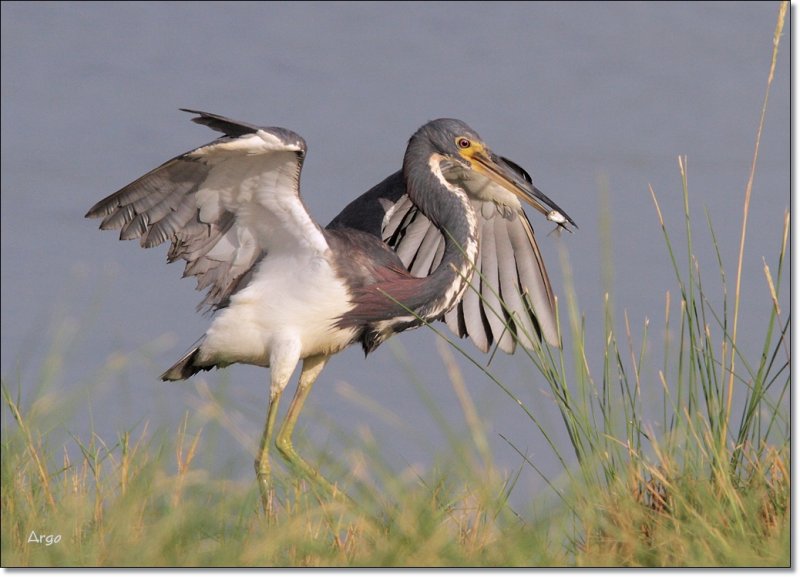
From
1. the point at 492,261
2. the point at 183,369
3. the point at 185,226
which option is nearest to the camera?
the point at 185,226

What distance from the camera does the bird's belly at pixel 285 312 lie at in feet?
15.9

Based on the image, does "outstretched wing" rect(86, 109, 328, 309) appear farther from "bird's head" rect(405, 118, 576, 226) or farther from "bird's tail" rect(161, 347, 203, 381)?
"bird's head" rect(405, 118, 576, 226)

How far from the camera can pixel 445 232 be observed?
16.1 feet

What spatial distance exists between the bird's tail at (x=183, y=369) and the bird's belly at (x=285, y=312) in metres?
0.27

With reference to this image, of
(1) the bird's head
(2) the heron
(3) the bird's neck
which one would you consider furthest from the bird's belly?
(1) the bird's head

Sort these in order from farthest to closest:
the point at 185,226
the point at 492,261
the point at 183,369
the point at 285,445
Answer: the point at 492,261 < the point at 183,369 < the point at 285,445 < the point at 185,226

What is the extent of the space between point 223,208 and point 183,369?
0.91 metres

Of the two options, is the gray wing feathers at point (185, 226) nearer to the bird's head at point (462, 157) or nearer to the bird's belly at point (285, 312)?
the bird's belly at point (285, 312)

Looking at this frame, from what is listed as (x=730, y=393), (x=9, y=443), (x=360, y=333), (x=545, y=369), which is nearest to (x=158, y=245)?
(x=360, y=333)

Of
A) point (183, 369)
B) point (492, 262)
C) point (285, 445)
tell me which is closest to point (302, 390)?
point (285, 445)

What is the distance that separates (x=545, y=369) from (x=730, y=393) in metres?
0.56

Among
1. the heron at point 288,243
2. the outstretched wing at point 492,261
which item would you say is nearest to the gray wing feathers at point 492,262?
the outstretched wing at point 492,261

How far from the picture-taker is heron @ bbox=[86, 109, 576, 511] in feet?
15.3

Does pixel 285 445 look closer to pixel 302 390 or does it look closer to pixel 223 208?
pixel 302 390
